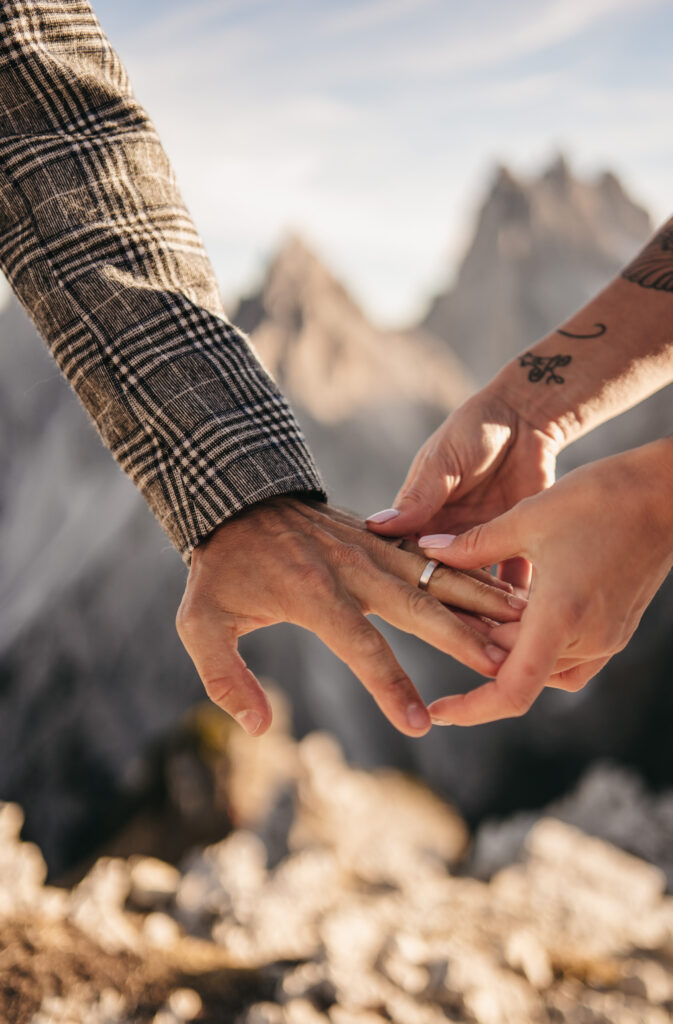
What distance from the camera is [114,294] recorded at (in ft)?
3.95

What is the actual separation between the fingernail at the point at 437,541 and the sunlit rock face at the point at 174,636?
357cm

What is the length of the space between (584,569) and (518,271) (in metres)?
6.92

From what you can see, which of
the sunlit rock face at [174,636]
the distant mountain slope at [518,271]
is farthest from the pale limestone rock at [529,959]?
the distant mountain slope at [518,271]

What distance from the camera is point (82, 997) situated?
5.05 feet

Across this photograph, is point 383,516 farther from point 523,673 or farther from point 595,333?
point 595,333

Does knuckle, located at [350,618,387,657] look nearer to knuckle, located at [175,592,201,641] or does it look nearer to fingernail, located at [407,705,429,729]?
fingernail, located at [407,705,429,729]

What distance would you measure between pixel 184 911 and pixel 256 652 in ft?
9.63

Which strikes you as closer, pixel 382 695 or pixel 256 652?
pixel 382 695

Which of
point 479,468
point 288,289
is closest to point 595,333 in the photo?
point 479,468

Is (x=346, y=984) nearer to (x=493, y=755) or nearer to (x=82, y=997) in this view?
(x=82, y=997)

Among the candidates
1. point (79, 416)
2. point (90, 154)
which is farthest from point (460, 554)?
point (79, 416)

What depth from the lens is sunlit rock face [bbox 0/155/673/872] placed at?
5.02 meters

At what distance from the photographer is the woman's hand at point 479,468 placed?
4.92 ft

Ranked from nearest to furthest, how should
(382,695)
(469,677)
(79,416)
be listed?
(382,695) → (469,677) → (79,416)
